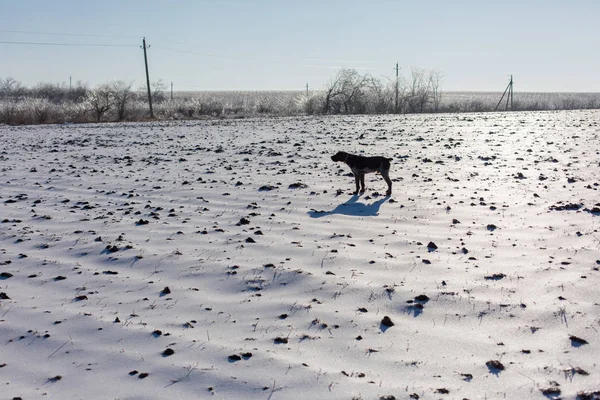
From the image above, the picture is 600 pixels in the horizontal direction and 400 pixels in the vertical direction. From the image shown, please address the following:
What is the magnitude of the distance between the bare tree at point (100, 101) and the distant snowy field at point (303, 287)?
105 feet

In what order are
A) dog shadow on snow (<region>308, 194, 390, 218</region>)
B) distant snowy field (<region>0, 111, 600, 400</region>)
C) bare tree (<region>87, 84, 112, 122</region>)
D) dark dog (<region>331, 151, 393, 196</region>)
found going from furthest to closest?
bare tree (<region>87, 84, 112, 122</region>)
dark dog (<region>331, 151, 393, 196</region>)
dog shadow on snow (<region>308, 194, 390, 218</region>)
distant snowy field (<region>0, 111, 600, 400</region>)

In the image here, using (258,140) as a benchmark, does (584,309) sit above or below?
below

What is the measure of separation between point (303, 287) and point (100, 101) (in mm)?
42883

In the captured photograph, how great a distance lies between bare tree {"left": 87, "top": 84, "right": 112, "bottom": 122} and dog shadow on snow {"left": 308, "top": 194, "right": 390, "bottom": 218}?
3658 centimetres

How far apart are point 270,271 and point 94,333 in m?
2.17

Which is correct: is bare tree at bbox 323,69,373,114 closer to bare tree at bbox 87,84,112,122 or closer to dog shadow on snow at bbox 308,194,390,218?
bare tree at bbox 87,84,112,122

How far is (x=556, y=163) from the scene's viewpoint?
1341cm

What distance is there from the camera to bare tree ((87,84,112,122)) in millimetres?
41750

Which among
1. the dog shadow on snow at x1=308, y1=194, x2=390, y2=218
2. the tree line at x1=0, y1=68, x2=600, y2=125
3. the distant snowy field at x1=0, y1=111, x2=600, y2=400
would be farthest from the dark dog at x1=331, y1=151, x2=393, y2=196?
the tree line at x1=0, y1=68, x2=600, y2=125

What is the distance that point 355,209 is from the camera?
30.5ft

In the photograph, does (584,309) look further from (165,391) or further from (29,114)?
(29,114)

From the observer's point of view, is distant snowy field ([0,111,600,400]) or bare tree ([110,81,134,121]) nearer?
distant snowy field ([0,111,600,400])

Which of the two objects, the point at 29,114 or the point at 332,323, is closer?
the point at 332,323

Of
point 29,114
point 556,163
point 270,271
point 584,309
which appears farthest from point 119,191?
point 29,114
